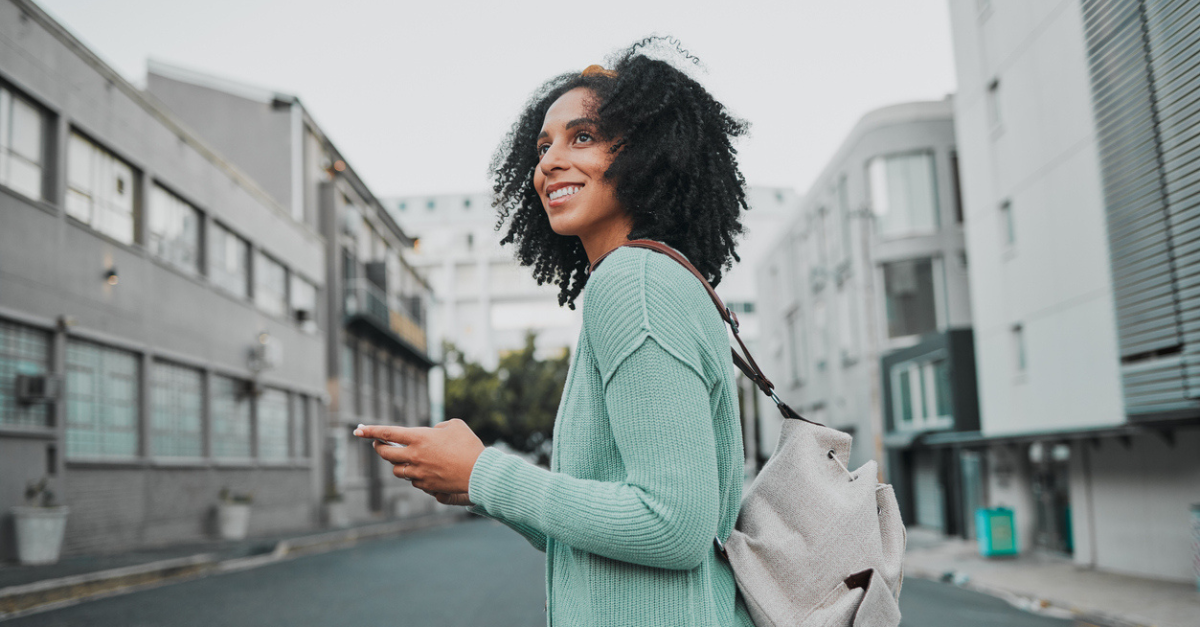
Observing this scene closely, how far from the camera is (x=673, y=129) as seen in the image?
1687mm

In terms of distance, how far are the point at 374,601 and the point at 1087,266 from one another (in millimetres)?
11872

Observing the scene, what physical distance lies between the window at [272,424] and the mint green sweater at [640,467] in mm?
24951

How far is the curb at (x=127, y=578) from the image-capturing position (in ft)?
32.0

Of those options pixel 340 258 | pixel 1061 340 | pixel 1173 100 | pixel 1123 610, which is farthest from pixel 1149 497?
pixel 340 258

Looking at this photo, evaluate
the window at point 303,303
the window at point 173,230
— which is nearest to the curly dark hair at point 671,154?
the window at point 173,230

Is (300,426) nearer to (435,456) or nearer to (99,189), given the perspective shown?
(99,189)

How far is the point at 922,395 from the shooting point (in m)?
27.6

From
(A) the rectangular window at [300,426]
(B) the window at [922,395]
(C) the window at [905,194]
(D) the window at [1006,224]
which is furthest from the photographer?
(C) the window at [905,194]

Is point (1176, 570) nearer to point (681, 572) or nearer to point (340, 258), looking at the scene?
point (681, 572)

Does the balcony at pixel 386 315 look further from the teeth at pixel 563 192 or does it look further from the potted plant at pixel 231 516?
the teeth at pixel 563 192

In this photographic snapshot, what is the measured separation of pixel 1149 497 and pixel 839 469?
15.6 m

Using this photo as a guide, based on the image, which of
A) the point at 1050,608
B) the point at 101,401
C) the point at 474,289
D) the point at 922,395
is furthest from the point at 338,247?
the point at 474,289

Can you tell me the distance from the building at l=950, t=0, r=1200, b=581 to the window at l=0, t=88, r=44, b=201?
15237 mm

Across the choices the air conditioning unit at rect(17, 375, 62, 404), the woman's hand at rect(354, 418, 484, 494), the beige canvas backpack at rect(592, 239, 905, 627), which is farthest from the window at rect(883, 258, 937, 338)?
the woman's hand at rect(354, 418, 484, 494)
